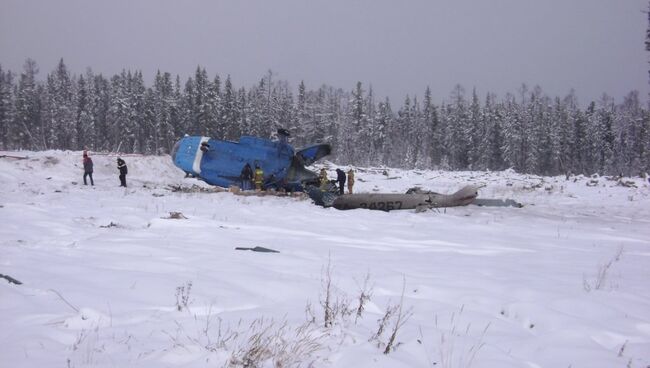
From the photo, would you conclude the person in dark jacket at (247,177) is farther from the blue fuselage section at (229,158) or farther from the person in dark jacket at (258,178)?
the person in dark jacket at (258,178)

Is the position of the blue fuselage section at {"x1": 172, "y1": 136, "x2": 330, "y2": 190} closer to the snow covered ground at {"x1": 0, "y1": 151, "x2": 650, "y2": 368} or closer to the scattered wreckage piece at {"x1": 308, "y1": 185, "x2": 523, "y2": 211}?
the scattered wreckage piece at {"x1": 308, "y1": 185, "x2": 523, "y2": 211}

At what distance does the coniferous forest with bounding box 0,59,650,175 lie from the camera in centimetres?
6072

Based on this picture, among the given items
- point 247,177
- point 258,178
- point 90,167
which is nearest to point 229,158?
point 247,177

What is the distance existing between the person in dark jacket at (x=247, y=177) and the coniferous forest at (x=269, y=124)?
41.2 metres

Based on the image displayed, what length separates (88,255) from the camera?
5.46 m

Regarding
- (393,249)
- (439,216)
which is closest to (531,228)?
(439,216)

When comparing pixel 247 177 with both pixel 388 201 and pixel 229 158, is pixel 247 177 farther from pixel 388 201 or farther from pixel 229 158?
pixel 388 201

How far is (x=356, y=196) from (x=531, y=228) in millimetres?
5266

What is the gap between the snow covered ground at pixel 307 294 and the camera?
2.92 meters

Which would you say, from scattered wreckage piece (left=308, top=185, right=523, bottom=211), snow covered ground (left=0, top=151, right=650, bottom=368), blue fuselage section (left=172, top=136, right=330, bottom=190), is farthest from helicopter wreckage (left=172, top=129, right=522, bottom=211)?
snow covered ground (left=0, top=151, right=650, bottom=368)

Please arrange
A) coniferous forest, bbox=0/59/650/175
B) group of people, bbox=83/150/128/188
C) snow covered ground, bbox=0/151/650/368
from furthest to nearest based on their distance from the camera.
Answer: coniferous forest, bbox=0/59/650/175 → group of people, bbox=83/150/128/188 → snow covered ground, bbox=0/151/650/368

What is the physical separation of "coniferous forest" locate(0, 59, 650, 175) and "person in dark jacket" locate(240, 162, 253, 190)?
41217 millimetres

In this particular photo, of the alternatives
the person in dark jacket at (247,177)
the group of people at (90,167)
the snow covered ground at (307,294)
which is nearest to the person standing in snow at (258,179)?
the person in dark jacket at (247,177)

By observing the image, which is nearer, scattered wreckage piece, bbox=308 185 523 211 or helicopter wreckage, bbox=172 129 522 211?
scattered wreckage piece, bbox=308 185 523 211
